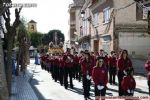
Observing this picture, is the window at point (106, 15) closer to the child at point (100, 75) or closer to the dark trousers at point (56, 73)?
the dark trousers at point (56, 73)

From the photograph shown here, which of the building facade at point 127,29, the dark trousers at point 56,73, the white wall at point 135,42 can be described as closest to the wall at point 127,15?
the building facade at point 127,29

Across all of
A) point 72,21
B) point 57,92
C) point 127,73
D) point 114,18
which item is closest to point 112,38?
point 114,18

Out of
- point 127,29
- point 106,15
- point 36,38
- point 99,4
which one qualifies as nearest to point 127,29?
point 127,29

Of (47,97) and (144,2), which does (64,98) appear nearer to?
(47,97)

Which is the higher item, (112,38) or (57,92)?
(112,38)

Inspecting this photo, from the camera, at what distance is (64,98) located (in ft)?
59.7

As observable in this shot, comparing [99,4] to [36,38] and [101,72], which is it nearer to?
[101,72]

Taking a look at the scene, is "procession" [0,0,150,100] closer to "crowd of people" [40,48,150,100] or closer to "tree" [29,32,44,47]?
"crowd of people" [40,48,150,100]

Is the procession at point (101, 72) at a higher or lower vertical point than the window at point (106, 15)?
lower

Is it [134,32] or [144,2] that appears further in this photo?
[134,32]

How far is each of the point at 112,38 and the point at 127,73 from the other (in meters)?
21.7

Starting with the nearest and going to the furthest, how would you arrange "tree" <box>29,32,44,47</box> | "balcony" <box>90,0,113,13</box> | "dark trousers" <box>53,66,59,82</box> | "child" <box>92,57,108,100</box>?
"child" <box>92,57,108,100</box> < "dark trousers" <box>53,66,59,82</box> < "balcony" <box>90,0,113,13</box> < "tree" <box>29,32,44,47</box>

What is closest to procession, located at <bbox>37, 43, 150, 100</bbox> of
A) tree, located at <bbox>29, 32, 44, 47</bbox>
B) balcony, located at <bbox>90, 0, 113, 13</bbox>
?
balcony, located at <bbox>90, 0, 113, 13</bbox>

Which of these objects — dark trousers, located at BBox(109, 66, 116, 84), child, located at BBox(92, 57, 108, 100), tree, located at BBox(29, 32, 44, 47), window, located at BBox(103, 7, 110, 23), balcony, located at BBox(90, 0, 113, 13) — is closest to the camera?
child, located at BBox(92, 57, 108, 100)
